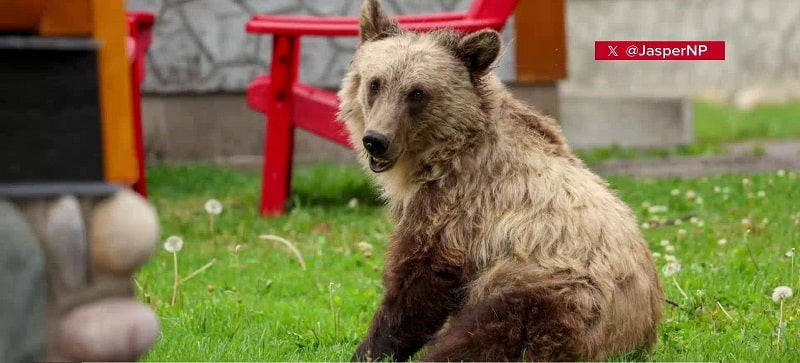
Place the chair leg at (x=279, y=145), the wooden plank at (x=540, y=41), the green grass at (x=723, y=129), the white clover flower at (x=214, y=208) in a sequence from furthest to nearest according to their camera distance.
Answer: the green grass at (x=723, y=129)
the wooden plank at (x=540, y=41)
the chair leg at (x=279, y=145)
the white clover flower at (x=214, y=208)

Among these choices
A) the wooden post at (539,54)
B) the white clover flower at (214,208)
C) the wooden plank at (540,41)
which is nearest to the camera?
the white clover flower at (214,208)

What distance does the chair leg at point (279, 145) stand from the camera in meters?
8.09

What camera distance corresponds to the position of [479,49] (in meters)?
4.48

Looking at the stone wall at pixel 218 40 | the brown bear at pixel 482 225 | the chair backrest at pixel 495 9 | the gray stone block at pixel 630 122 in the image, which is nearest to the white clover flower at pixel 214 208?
the brown bear at pixel 482 225

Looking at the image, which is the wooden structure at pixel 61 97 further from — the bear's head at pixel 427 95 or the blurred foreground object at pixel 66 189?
the bear's head at pixel 427 95

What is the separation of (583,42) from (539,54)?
6231 mm

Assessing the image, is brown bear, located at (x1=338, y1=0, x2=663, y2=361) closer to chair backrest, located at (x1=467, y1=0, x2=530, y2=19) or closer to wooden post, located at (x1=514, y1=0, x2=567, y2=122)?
chair backrest, located at (x1=467, y1=0, x2=530, y2=19)

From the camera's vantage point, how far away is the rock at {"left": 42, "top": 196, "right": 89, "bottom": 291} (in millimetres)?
2707

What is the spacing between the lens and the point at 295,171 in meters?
10.1

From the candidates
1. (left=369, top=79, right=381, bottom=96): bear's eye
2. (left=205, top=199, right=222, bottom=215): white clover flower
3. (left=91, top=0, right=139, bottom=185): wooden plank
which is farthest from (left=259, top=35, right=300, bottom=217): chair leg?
(left=91, top=0, right=139, bottom=185): wooden plank

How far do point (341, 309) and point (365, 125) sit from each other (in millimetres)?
1017

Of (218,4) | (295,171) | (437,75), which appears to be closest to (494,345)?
(437,75)

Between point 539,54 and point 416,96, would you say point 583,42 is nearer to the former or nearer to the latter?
point 539,54

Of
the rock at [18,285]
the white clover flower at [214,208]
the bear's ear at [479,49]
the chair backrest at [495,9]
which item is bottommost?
the white clover flower at [214,208]
